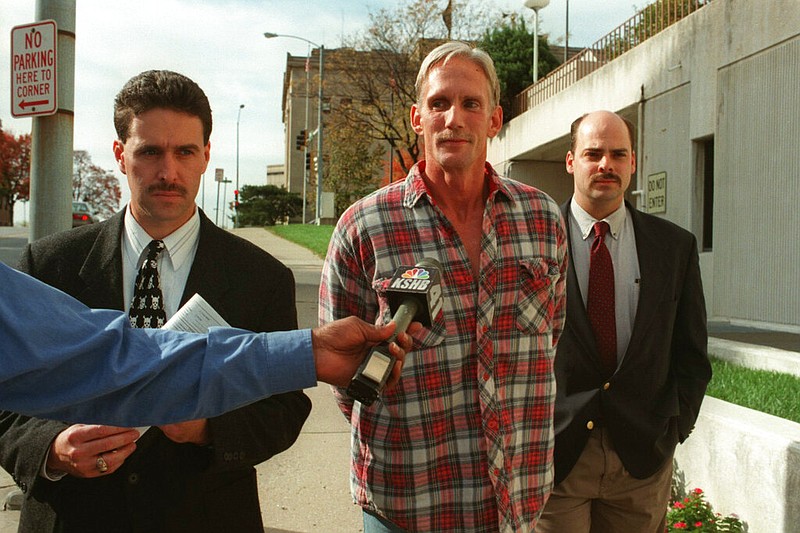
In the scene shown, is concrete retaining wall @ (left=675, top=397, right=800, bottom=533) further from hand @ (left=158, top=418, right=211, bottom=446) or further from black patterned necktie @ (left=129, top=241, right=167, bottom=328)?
black patterned necktie @ (left=129, top=241, right=167, bottom=328)

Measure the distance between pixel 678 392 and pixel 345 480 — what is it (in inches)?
116

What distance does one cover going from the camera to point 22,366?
50.7 inches

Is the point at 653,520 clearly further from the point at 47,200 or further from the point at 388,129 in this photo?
the point at 388,129

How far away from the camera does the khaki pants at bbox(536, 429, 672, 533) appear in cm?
318

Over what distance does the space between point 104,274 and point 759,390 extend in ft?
15.2

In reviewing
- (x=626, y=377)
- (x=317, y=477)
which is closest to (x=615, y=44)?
(x=317, y=477)

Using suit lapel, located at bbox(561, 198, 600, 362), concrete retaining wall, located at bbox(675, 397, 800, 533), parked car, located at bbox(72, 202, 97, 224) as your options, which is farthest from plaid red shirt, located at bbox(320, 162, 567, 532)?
parked car, located at bbox(72, 202, 97, 224)

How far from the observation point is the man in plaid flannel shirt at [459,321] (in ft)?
8.08

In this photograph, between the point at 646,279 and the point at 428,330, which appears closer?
the point at 428,330

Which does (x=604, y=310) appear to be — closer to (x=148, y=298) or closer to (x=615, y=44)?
(x=148, y=298)

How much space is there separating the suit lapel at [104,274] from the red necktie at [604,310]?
185 cm

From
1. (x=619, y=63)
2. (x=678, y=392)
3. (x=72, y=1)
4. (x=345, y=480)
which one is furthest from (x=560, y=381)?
(x=619, y=63)

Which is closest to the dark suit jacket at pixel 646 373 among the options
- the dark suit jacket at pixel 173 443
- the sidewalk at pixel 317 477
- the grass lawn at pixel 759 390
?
the dark suit jacket at pixel 173 443

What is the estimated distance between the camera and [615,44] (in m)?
18.2
